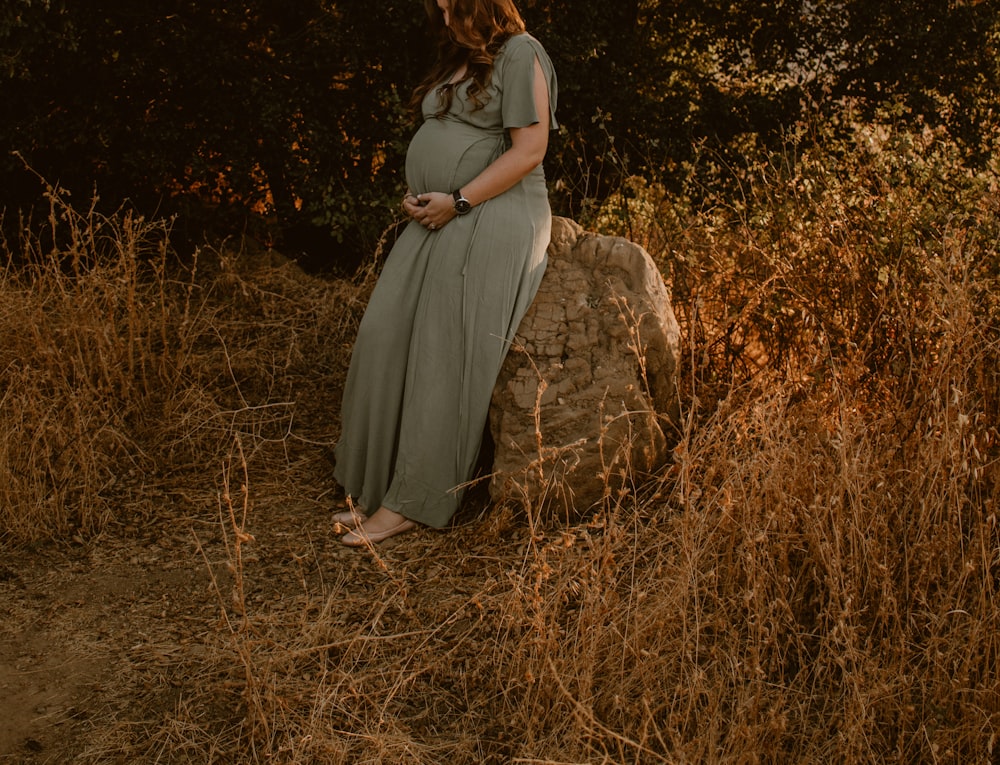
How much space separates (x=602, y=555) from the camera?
292 centimetres

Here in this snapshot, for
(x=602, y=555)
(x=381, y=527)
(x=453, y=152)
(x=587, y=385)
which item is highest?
(x=453, y=152)

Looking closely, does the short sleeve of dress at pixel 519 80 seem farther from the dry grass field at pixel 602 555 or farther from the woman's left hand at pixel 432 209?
the dry grass field at pixel 602 555

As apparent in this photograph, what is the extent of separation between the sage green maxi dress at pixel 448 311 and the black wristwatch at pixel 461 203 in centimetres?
4

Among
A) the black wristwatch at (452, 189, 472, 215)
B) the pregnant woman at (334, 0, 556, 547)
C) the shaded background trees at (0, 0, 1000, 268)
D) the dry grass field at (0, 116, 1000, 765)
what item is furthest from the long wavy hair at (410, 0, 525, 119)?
the shaded background trees at (0, 0, 1000, 268)

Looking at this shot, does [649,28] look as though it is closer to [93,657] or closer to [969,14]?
[969,14]

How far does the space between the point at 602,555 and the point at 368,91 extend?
3542mm

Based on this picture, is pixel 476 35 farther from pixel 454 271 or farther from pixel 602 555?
pixel 602 555

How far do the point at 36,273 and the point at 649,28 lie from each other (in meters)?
3.55

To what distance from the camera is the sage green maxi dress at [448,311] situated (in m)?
3.69

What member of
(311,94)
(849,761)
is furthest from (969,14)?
(849,761)

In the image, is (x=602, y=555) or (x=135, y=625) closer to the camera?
(x=602, y=555)

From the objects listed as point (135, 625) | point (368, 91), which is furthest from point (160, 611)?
point (368, 91)

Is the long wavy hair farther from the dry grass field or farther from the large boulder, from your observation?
the dry grass field

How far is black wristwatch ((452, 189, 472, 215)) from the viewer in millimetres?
3666
